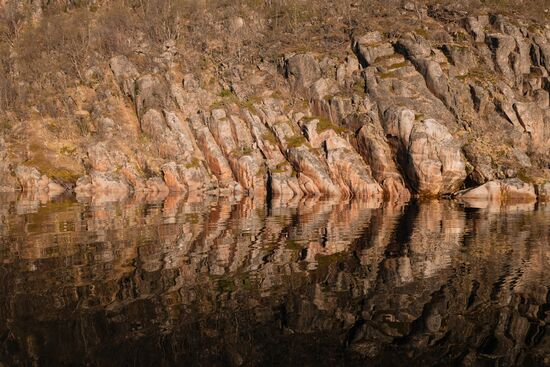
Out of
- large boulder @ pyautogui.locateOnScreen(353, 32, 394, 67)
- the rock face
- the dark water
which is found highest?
large boulder @ pyautogui.locateOnScreen(353, 32, 394, 67)

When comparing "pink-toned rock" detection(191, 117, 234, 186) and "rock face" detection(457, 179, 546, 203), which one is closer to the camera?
"rock face" detection(457, 179, 546, 203)

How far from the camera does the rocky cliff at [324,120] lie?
66875mm

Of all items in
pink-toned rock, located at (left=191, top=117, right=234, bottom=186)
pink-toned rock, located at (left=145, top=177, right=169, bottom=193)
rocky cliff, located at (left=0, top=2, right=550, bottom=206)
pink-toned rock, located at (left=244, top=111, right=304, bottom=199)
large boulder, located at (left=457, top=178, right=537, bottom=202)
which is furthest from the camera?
pink-toned rock, located at (left=191, top=117, right=234, bottom=186)

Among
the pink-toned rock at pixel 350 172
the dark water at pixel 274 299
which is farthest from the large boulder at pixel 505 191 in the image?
the dark water at pixel 274 299

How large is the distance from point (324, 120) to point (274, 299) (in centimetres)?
6647

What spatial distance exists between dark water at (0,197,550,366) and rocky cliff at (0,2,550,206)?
41.8 m

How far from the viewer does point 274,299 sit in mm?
13719

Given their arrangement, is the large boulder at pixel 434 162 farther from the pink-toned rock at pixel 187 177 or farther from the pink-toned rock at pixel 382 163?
the pink-toned rock at pixel 187 177

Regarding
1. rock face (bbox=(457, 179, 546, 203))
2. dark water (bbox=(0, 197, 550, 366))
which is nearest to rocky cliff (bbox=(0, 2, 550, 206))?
rock face (bbox=(457, 179, 546, 203))

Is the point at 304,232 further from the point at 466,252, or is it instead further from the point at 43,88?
the point at 43,88

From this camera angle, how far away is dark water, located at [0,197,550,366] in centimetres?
998

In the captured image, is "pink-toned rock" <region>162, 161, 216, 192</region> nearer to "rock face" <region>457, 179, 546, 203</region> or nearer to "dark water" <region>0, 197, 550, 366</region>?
"rock face" <region>457, 179, 546, 203</region>

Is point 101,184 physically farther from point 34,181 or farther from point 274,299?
point 274,299

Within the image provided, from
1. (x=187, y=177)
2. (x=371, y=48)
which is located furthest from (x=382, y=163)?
(x=187, y=177)
